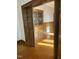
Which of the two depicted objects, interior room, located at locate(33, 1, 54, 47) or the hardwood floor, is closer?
the hardwood floor

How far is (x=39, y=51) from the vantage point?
407 cm

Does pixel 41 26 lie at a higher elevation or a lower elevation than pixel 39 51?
higher

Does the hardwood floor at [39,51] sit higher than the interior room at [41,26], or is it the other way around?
the interior room at [41,26]

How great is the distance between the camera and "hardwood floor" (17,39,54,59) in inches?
142

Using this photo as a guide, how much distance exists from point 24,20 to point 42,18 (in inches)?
36.4

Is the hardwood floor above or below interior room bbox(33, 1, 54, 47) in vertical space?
below

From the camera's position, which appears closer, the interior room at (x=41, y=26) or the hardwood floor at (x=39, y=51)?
the hardwood floor at (x=39, y=51)

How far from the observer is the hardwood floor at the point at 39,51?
3595 millimetres

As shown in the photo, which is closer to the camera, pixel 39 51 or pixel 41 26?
pixel 39 51
